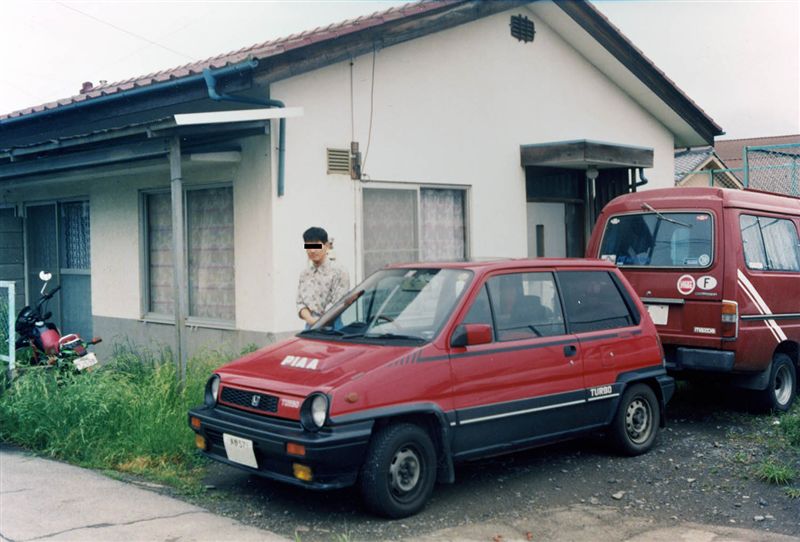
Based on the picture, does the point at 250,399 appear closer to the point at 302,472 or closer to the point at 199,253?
the point at 302,472

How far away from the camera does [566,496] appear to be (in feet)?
19.4

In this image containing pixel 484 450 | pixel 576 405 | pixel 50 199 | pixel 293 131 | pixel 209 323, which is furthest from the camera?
pixel 50 199

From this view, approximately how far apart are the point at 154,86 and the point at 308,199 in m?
2.05

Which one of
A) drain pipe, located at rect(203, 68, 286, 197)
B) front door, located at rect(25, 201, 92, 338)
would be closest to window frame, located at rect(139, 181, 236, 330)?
drain pipe, located at rect(203, 68, 286, 197)

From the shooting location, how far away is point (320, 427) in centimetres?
505

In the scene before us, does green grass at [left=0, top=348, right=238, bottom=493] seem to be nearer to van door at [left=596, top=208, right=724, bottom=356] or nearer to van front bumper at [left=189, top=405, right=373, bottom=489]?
van front bumper at [left=189, top=405, right=373, bottom=489]

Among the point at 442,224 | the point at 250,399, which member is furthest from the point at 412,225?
the point at 250,399

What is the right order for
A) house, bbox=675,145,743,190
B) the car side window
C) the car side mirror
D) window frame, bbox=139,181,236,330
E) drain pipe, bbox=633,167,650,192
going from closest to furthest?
1. the car side mirror
2. the car side window
3. window frame, bbox=139,181,236,330
4. drain pipe, bbox=633,167,650,192
5. house, bbox=675,145,743,190

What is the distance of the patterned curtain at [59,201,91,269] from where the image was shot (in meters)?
11.8

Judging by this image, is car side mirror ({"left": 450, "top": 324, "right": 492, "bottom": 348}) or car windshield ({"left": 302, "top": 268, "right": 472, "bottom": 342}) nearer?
car side mirror ({"left": 450, "top": 324, "right": 492, "bottom": 348})

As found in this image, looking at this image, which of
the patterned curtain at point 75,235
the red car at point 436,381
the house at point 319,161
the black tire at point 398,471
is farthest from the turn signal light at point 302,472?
the patterned curtain at point 75,235

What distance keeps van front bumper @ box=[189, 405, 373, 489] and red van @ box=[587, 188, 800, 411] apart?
396 cm

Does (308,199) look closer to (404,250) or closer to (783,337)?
(404,250)

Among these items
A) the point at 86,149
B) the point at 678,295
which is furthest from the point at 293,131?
the point at 678,295
